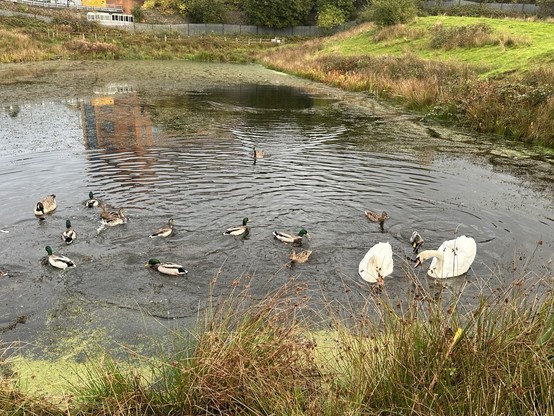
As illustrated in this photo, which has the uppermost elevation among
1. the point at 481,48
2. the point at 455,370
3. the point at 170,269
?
the point at 481,48

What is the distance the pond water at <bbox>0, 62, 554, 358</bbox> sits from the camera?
6.77 m

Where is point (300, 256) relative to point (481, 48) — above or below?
below

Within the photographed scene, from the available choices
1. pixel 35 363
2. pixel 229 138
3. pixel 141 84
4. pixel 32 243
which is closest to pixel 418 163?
pixel 229 138

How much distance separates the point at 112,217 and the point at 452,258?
5943 mm

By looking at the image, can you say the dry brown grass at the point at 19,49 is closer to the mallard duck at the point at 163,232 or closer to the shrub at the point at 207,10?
the mallard duck at the point at 163,232

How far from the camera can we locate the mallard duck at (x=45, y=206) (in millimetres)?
9031

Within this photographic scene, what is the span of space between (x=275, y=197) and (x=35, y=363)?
6.22 m

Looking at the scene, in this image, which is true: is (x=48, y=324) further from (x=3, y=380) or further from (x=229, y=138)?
(x=229, y=138)

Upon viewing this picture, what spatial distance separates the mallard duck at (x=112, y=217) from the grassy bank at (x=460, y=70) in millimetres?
12905

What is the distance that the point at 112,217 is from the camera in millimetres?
8656

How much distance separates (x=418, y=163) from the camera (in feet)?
43.7

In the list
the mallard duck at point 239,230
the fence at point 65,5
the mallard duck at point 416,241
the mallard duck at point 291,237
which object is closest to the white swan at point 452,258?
the mallard duck at point 416,241

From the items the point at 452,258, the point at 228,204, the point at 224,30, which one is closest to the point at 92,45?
the point at 224,30

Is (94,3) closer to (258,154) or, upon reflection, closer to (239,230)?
(258,154)
